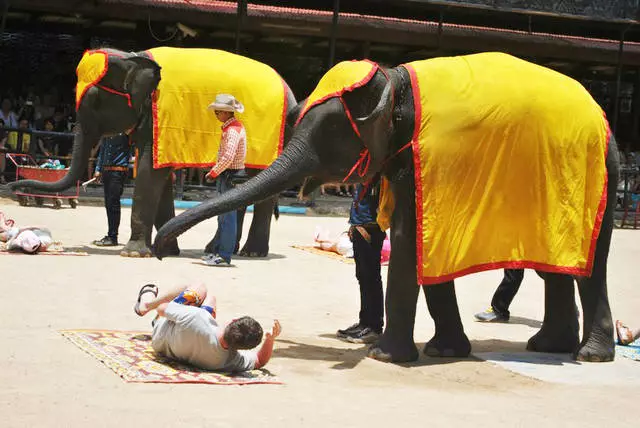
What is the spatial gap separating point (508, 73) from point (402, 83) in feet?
2.41

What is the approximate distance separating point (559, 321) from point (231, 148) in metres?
4.58

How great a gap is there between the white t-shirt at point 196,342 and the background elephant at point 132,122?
539 centimetres

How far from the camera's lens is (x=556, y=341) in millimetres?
7684

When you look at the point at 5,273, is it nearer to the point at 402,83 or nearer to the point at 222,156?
the point at 222,156

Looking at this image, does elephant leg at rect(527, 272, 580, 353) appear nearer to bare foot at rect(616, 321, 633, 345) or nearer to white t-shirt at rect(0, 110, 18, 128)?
bare foot at rect(616, 321, 633, 345)

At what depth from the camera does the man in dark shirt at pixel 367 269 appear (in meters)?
7.54

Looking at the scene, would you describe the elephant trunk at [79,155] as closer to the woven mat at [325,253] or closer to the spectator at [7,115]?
the woven mat at [325,253]

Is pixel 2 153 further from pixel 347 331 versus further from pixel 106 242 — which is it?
pixel 347 331

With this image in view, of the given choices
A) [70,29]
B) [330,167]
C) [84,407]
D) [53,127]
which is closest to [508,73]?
[330,167]

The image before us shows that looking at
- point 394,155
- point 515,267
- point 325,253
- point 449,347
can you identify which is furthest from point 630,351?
point 325,253

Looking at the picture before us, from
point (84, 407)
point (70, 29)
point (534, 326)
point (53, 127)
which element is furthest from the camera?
point (70, 29)

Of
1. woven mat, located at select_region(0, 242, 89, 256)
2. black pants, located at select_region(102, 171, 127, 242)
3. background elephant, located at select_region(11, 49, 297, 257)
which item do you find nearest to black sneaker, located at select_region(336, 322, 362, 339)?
background elephant, located at select_region(11, 49, 297, 257)

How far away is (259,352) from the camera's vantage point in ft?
20.4

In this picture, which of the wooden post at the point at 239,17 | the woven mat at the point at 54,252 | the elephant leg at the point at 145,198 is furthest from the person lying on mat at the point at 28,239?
the wooden post at the point at 239,17
